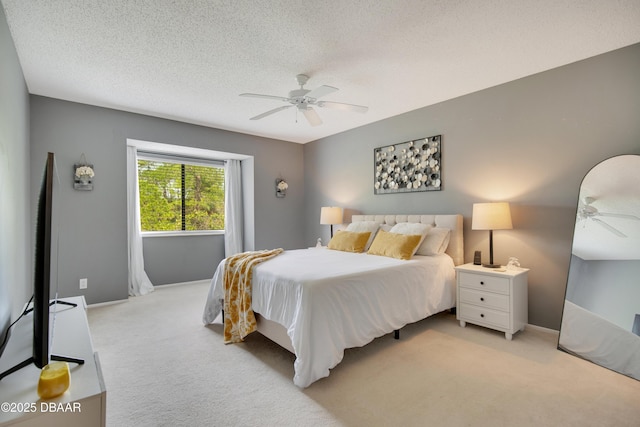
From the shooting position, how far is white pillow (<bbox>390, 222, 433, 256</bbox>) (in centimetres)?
355

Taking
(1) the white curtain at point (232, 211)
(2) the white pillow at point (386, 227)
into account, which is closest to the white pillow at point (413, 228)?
(2) the white pillow at point (386, 227)

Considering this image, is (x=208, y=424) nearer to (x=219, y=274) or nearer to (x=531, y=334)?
(x=219, y=274)

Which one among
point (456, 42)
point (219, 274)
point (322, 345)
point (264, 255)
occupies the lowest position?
point (322, 345)

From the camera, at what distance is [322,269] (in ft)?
8.75

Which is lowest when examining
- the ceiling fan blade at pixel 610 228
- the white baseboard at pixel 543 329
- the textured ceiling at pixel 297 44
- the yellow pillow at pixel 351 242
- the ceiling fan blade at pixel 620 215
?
the white baseboard at pixel 543 329

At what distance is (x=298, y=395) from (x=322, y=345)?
344mm

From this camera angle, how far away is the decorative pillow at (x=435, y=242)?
350 centimetres

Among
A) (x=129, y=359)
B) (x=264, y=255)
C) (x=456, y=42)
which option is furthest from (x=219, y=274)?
(x=456, y=42)

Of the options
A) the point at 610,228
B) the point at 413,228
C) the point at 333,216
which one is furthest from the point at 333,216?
the point at 610,228

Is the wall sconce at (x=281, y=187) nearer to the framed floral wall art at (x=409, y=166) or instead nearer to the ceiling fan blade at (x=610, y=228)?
the framed floral wall art at (x=409, y=166)

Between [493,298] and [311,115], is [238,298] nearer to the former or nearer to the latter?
[311,115]

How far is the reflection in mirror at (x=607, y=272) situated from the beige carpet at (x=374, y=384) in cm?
16

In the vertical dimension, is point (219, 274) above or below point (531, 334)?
above

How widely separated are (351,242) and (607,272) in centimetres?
245
